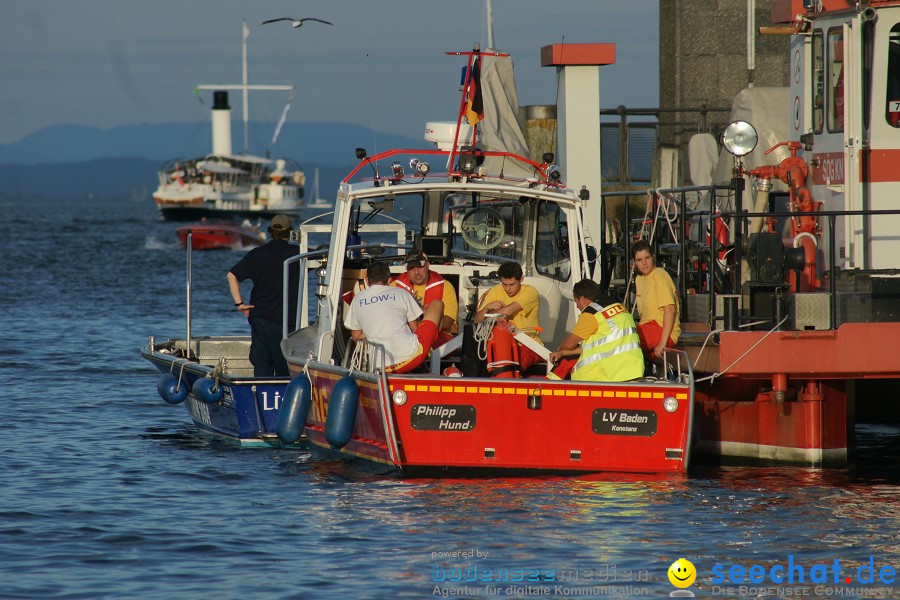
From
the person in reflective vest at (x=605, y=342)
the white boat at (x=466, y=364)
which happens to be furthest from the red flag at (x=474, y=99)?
the person in reflective vest at (x=605, y=342)

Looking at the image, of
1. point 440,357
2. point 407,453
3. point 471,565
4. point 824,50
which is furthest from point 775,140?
point 471,565

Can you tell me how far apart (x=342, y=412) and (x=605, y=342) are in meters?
2.05

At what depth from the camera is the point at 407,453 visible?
10680mm

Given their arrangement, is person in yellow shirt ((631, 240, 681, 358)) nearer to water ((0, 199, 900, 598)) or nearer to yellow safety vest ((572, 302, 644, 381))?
yellow safety vest ((572, 302, 644, 381))

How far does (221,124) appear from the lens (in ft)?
415

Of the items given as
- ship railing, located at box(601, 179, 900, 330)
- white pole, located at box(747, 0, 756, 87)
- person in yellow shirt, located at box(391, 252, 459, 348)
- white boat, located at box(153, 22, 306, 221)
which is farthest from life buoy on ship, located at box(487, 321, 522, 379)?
white boat, located at box(153, 22, 306, 221)

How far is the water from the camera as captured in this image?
27.4 ft

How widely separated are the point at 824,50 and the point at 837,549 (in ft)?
16.2

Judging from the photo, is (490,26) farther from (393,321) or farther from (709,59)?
(393,321)

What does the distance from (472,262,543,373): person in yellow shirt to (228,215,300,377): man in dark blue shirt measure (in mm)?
2483

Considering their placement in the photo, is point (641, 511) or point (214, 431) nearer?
point (641, 511)

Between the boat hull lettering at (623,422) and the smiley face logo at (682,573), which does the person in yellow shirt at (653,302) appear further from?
the smiley face logo at (682,573)

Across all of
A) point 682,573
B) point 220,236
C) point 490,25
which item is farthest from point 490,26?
point 220,236

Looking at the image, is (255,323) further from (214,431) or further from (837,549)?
(837,549)
